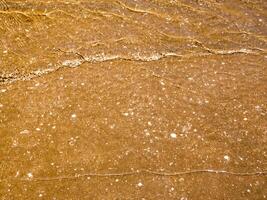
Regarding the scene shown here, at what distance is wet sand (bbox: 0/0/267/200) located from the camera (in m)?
3.15

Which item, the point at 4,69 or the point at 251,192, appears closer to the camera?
the point at 251,192

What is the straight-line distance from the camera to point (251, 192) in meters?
3.04

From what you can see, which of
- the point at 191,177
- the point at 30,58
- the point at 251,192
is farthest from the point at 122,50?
the point at 251,192

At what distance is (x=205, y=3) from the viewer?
4691 millimetres

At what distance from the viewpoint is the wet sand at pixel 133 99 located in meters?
3.15

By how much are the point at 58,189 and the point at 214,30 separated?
246cm

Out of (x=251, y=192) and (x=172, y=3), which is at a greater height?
(x=172, y=3)

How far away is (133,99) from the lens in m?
3.73

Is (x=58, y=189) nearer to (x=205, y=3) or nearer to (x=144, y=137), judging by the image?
(x=144, y=137)

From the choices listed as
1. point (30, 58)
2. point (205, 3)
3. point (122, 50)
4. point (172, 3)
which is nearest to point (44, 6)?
point (30, 58)

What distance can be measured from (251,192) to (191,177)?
47cm

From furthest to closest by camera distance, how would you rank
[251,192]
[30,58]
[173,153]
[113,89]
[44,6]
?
[44,6] → [30,58] → [113,89] → [173,153] → [251,192]

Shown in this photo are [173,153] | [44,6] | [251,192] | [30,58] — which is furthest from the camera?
[44,6]

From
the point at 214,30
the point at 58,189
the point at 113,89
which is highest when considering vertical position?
the point at 214,30
